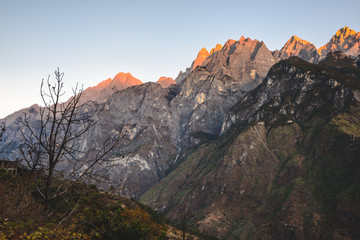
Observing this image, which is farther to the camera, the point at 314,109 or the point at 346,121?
the point at 314,109

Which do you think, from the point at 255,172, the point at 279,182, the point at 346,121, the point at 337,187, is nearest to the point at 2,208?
the point at 337,187

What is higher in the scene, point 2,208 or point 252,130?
point 252,130

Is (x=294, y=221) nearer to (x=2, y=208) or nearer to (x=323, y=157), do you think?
(x=323, y=157)

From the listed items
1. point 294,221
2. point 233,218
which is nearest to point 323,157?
point 294,221

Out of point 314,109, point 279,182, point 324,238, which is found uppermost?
point 314,109

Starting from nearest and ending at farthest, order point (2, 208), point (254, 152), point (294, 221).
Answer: point (2, 208) → point (294, 221) → point (254, 152)

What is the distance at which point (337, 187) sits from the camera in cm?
13262

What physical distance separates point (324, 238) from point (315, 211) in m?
15.2

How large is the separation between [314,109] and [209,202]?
104878mm

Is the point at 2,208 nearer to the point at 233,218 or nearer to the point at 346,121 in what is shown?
the point at 233,218

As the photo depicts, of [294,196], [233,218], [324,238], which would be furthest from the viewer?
[233,218]

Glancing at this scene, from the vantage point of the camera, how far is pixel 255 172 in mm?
176875

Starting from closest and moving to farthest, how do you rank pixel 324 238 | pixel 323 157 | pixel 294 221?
pixel 324 238, pixel 294 221, pixel 323 157

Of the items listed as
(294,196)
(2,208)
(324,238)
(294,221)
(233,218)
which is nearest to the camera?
(2,208)
